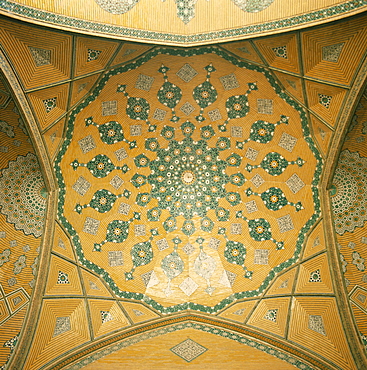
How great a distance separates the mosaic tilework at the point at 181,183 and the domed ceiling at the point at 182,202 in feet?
0.09

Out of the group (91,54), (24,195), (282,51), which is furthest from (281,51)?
(24,195)

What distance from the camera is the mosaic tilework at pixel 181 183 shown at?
889cm

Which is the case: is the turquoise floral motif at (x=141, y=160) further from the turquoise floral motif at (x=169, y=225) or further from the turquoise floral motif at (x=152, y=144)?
the turquoise floral motif at (x=169, y=225)

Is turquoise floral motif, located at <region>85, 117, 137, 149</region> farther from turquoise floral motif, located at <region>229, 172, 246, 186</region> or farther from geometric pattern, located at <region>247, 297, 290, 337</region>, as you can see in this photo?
geometric pattern, located at <region>247, 297, 290, 337</region>

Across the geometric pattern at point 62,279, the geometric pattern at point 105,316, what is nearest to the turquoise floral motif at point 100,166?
the geometric pattern at point 62,279

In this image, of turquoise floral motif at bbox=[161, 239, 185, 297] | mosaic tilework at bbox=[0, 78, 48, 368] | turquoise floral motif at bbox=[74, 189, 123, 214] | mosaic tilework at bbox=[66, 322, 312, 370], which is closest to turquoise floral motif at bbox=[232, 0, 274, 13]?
mosaic tilework at bbox=[0, 78, 48, 368]

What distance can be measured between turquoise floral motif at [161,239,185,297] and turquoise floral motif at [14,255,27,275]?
2.78 meters

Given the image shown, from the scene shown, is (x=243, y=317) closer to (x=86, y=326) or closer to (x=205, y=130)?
(x=86, y=326)

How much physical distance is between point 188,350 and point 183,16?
6078mm

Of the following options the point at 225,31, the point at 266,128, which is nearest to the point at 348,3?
the point at 225,31

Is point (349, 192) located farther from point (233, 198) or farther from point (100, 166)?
point (100, 166)

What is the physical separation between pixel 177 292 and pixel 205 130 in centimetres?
339

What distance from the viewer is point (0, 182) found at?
8.23 m

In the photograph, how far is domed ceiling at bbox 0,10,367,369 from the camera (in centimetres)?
796
